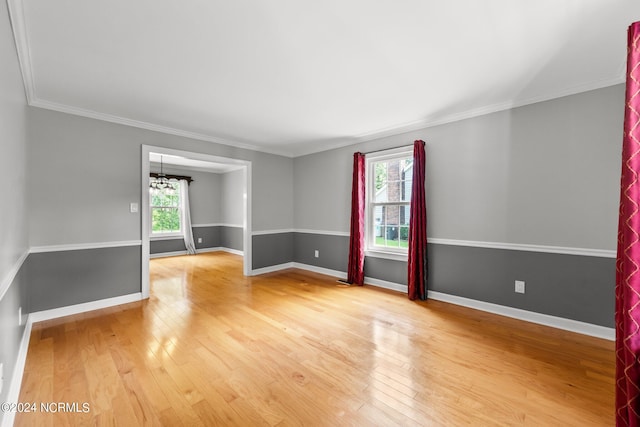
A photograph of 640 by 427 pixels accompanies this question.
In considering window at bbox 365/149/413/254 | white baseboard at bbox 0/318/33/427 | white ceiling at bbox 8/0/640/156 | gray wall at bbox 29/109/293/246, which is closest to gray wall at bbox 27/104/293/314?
gray wall at bbox 29/109/293/246

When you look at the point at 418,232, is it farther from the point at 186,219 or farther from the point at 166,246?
the point at 166,246

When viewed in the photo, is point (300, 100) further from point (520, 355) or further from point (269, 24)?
point (520, 355)

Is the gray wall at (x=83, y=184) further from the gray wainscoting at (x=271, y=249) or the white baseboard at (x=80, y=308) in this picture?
the gray wainscoting at (x=271, y=249)

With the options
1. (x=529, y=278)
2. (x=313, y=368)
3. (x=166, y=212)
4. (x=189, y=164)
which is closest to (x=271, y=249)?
(x=313, y=368)

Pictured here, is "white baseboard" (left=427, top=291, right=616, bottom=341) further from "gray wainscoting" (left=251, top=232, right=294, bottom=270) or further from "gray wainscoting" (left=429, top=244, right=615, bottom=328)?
"gray wainscoting" (left=251, top=232, right=294, bottom=270)

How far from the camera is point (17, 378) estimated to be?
6.17 feet

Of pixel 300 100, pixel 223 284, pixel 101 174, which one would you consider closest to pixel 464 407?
pixel 300 100

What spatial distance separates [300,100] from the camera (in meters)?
3.01

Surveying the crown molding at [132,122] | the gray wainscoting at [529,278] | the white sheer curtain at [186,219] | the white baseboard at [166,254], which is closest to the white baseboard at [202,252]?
the white baseboard at [166,254]

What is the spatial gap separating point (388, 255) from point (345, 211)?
1106 millimetres

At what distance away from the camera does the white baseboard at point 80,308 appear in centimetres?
297

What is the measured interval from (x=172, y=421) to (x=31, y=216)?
115 inches

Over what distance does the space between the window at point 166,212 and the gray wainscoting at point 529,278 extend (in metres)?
6.04

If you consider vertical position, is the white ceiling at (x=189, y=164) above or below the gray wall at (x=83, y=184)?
above
